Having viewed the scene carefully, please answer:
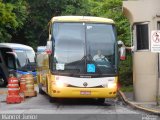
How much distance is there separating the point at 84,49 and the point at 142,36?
325cm

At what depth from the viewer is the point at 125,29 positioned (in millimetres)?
31219

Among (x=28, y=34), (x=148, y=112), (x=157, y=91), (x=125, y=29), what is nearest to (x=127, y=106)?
(x=157, y=91)

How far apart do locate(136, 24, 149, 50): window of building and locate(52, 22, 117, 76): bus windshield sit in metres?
2.01

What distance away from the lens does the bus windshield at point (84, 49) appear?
1939 centimetres

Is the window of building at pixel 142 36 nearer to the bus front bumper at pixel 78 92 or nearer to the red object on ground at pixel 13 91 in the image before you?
the bus front bumper at pixel 78 92

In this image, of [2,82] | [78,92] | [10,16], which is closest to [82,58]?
[78,92]

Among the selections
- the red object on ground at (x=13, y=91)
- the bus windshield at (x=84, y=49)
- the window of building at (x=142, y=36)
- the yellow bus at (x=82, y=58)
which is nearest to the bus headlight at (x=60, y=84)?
the yellow bus at (x=82, y=58)

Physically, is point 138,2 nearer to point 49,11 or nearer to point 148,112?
point 148,112

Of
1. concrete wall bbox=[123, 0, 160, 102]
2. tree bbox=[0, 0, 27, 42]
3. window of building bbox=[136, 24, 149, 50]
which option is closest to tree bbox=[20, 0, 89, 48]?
tree bbox=[0, 0, 27, 42]

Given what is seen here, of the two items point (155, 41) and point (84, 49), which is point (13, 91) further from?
point (155, 41)

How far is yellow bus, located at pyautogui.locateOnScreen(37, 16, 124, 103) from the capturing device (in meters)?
19.2

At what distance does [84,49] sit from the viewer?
19.6 metres

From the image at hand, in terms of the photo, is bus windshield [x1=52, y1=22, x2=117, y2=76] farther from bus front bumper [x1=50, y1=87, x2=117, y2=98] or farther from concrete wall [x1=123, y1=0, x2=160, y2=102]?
concrete wall [x1=123, y1=0, x2=160, y2=102]

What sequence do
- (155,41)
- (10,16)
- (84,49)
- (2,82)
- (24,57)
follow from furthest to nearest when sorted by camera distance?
(10,16)
(24,57)
(2,82)
(84,49)
(155,41)
